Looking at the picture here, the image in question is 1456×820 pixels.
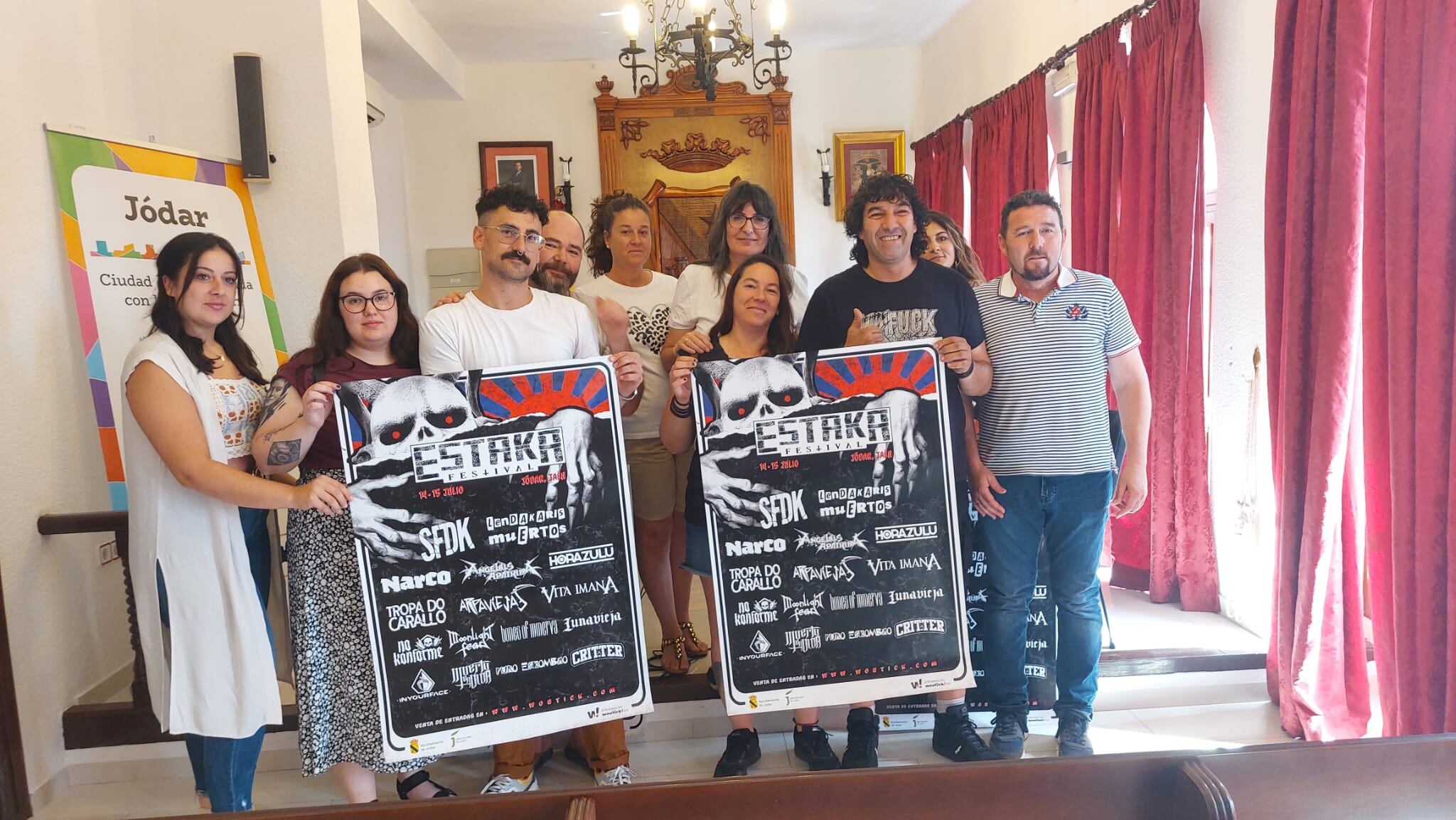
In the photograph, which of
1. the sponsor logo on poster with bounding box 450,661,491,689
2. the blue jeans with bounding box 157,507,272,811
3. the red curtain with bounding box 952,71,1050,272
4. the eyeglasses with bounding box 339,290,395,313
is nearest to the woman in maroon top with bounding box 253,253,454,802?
the eyeglasses with bounding box 339,290,395,313

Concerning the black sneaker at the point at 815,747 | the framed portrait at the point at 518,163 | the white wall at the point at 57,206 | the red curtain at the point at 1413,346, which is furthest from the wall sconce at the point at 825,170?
the black sneaker at the point at 815,747

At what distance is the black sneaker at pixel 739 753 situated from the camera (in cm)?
240

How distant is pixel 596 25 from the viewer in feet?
19.4

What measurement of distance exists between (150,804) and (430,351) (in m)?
1.68

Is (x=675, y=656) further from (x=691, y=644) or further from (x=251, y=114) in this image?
(x=251, y=114)

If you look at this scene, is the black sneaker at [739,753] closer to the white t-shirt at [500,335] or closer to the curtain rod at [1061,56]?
the white t-shirt at [500,335]

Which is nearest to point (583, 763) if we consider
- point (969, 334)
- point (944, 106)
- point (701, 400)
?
point (701, 400)

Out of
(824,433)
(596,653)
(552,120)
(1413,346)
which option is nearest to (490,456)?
(596,653)

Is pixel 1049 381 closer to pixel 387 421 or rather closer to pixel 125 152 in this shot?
pixel 387 421

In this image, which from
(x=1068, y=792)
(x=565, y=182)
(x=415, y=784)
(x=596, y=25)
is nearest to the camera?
(x=1068, y=792)

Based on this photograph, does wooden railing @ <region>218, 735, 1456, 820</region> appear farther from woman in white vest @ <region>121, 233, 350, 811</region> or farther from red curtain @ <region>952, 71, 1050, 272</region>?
red curtain @ <region>952, 71, 1050, 272</region>

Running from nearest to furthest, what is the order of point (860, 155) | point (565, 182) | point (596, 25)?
point (596, 25) → point (565, 182) → point (860, 155)

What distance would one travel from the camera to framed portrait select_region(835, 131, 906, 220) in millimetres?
6945

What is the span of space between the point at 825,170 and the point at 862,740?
17.4 ft
